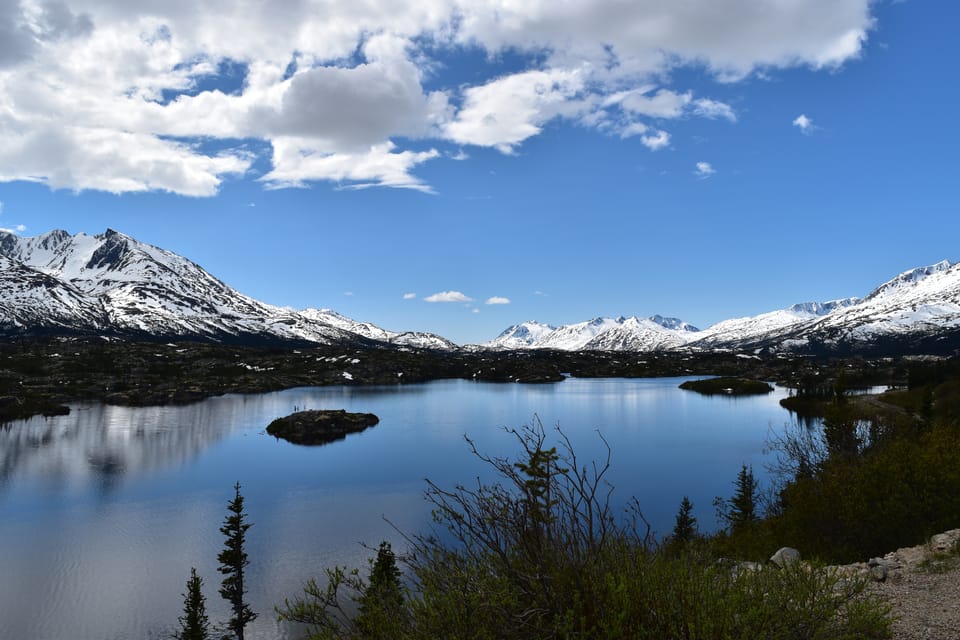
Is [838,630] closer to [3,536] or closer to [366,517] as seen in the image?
[366,517]

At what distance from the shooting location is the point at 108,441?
104 metres

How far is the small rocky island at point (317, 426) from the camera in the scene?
11169cm

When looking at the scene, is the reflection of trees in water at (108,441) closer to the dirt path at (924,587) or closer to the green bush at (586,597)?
the green bush at (586,597)

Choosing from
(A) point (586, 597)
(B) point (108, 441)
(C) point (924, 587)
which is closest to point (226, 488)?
(B) point (108, 441)

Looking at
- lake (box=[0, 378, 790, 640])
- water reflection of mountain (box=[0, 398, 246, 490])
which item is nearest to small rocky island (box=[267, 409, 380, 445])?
lake (box=[0, 378, 790, 640])

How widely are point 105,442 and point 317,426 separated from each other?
126 ft

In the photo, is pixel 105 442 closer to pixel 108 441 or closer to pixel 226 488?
pixel 108 441

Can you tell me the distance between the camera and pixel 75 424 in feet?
400

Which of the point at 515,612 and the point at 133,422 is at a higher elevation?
the point at 515,612

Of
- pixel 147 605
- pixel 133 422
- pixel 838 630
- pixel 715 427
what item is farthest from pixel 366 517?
pixel 133 422

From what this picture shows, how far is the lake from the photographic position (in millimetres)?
41781

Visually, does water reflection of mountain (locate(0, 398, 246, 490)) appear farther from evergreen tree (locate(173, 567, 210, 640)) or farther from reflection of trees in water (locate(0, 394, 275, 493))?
evergreen tree (locate(173, 567, 210, 640))

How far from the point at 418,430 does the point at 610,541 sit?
11239 cm

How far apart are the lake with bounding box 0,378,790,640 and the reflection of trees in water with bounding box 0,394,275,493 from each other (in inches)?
20.4
